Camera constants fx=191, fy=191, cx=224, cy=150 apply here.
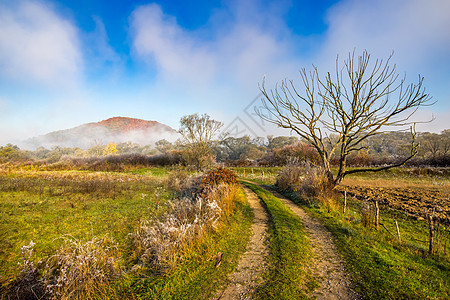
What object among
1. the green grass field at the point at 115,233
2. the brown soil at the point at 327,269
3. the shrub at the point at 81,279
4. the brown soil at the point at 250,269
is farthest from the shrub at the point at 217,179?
the shrub at the point at 81,279

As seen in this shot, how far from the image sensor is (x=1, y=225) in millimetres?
6340

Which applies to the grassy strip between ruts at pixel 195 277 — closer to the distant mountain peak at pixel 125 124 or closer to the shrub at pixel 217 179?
the shrub at pixel 217 179

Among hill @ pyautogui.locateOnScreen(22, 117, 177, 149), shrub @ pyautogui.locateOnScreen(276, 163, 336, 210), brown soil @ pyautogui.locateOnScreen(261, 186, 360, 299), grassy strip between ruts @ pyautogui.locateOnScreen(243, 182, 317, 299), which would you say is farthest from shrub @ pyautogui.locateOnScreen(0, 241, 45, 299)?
hill @ pyautogui.locateOnScreen(22, 117, 177, 149)

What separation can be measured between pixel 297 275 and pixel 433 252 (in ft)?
13.2

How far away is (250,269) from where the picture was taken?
4.16m

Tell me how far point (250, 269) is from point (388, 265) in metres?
3.03

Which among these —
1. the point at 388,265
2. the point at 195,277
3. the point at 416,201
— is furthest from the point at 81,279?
the point at 416,201

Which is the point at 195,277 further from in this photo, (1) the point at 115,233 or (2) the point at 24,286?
(1) the point at 115,233

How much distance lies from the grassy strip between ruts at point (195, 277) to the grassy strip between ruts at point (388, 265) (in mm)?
2593

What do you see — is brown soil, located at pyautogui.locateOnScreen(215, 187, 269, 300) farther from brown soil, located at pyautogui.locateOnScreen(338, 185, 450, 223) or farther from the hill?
the hill

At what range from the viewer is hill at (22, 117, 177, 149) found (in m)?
90.0

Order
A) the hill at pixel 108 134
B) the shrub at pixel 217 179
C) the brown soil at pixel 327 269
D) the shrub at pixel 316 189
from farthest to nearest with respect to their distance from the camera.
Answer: the hill at pixel 108 134
the shrub at pixel 217 179
the shrub at pixel 316 189
the brown soil at pixel 327 269

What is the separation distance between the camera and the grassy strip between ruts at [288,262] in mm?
3363

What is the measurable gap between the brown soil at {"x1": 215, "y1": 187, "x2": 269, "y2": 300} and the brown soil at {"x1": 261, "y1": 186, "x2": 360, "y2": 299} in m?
1.05
